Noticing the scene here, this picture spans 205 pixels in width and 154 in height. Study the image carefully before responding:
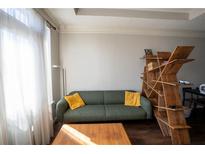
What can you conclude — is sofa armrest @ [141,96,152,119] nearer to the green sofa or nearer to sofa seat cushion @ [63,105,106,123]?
the green sofa

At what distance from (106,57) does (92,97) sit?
108 centimetres

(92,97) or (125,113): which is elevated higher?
(92,97)

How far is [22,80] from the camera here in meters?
2.06

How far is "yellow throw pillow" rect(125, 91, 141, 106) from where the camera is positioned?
3.83 meters

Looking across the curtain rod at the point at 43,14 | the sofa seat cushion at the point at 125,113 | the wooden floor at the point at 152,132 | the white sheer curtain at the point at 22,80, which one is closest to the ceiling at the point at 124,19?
the curtain rod at the point at 43,14

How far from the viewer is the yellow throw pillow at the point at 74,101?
11.8 feet

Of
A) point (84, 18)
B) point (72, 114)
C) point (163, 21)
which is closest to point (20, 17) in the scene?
point (84, 18)

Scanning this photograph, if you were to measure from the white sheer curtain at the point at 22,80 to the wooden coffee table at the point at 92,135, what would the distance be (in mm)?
443

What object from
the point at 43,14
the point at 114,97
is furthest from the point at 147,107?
the point at 43,14

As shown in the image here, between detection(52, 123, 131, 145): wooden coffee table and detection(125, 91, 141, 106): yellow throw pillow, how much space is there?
1415 mm

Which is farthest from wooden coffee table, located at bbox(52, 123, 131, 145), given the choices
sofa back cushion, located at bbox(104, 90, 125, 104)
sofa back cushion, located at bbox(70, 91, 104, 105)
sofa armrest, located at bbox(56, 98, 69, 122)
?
sofa back cushion, located at bbox(104, 90, 125, 104)

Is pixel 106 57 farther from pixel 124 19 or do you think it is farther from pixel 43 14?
pixel 43 14

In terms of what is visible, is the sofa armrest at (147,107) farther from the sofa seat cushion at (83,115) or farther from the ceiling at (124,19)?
the ceiling at (124,19)
